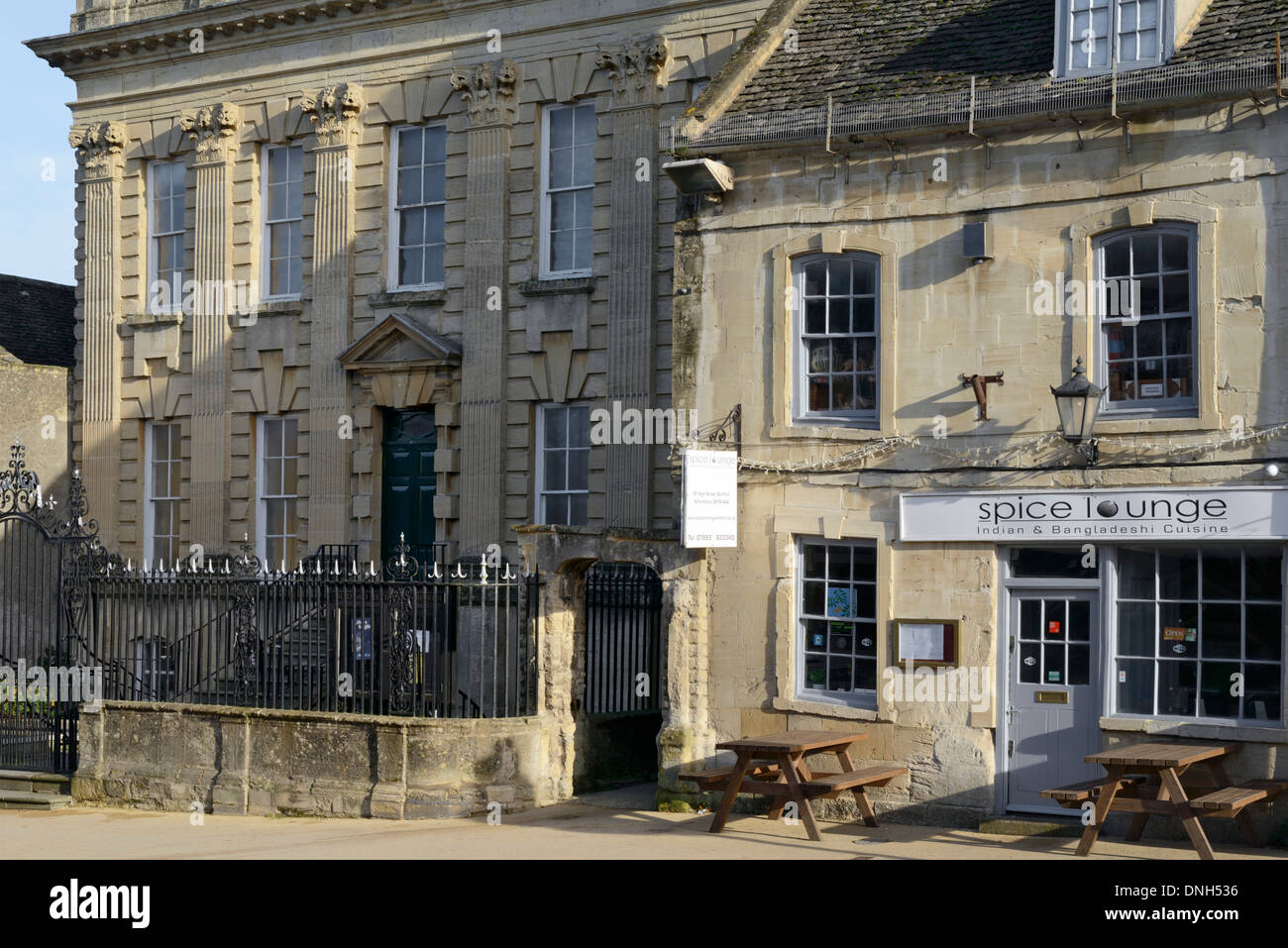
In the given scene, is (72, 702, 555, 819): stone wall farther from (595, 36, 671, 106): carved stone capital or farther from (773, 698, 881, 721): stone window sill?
(595, 36, 671, 106): carved stone capital

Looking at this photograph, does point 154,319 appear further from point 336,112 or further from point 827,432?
point 827,432

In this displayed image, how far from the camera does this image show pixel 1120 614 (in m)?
14.2

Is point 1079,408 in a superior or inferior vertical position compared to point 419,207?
inferior

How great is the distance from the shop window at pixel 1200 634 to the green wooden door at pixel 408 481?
12331 millimetres

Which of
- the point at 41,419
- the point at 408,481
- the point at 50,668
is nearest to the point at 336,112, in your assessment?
the point at 408,481

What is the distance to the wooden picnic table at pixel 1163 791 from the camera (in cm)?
1238

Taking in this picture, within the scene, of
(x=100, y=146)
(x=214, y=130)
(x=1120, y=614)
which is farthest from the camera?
(x=100, y=146)

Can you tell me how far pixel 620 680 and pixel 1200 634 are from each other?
21.8 ft

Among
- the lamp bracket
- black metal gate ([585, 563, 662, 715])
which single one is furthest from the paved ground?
the lamp bracket

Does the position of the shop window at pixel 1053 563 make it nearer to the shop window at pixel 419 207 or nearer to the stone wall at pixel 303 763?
the stone wall at pixel 303 763

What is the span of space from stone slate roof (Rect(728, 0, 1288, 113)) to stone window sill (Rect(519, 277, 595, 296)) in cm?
615

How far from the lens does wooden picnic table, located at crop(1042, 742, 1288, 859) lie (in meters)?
12.4

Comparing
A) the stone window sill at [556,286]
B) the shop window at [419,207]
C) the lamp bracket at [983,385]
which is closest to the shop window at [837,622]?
the lamp bracket at [983,385]
